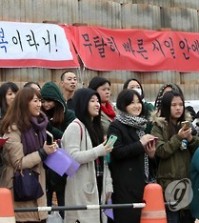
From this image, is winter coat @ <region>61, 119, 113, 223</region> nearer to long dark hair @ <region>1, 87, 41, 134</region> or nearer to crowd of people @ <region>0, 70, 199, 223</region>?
crowd of people @ <region>0, 70, 199, 223</region>

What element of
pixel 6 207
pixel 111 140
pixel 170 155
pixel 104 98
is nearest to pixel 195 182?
pixel 170 155

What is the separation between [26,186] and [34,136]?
508mm

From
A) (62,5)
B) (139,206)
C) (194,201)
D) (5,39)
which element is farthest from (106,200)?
(62,5)

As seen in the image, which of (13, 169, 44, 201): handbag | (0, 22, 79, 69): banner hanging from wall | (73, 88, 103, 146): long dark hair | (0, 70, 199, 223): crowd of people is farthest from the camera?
(0, 22, 79, 69): banner hanging from wall

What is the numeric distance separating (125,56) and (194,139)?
22.1ft

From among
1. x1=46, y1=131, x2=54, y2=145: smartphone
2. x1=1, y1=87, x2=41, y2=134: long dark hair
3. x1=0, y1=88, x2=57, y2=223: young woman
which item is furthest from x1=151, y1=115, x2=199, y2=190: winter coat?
x1=1, y1=87, x2=41, y2=134: long dark hair

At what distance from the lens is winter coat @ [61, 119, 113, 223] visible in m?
7.33

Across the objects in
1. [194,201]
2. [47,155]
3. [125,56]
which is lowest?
[194,201]

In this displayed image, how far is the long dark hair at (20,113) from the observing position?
7.21 meters

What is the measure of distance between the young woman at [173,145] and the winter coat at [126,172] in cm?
40

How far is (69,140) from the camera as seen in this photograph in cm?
743

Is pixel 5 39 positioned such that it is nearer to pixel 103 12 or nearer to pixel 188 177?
pixel 103 12

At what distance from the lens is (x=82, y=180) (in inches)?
291

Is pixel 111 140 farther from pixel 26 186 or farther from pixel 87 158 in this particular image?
pixel 26 186
